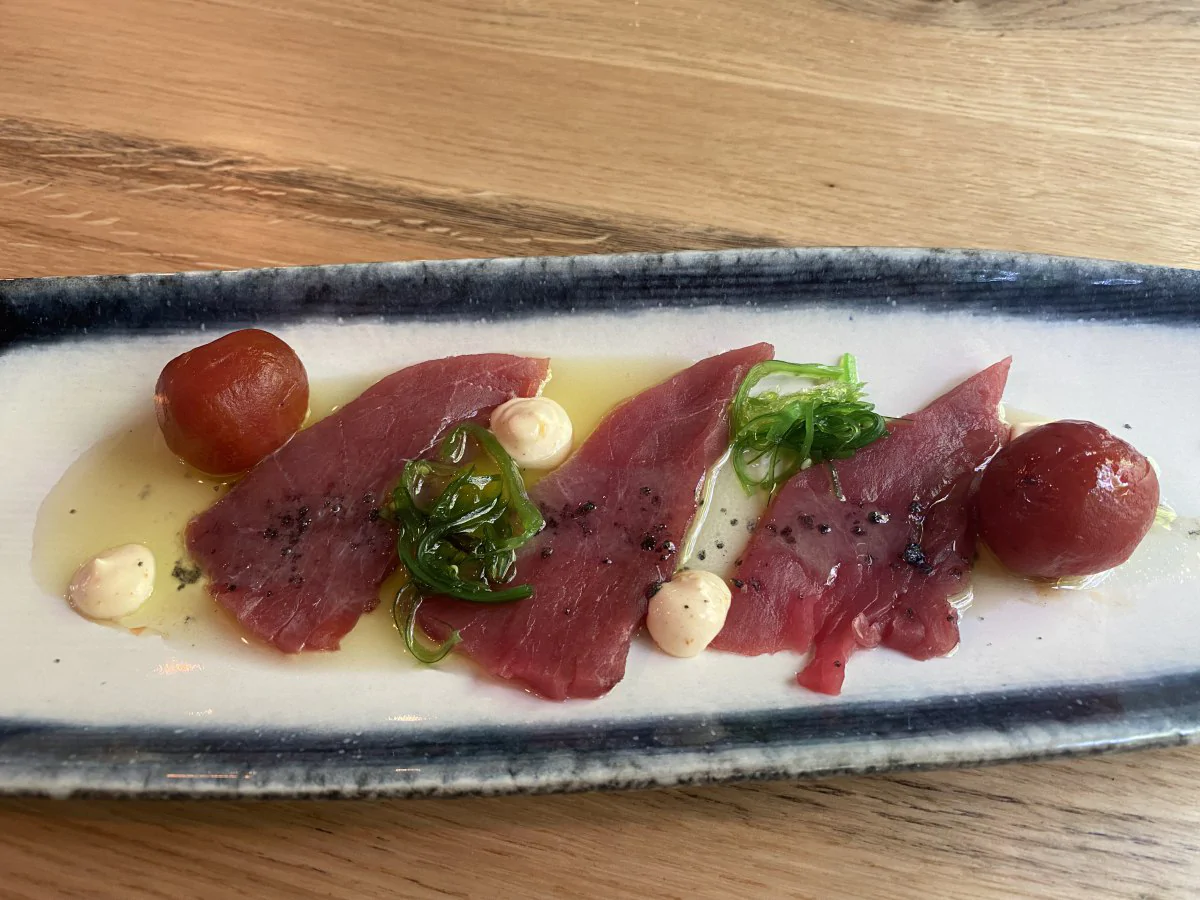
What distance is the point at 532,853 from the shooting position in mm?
1896

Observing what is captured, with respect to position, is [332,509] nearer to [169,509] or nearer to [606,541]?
[169,509]

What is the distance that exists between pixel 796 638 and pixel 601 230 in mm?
1744

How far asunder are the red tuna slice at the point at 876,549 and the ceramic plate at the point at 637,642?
0.26 feet

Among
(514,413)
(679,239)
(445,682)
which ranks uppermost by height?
(679,239)

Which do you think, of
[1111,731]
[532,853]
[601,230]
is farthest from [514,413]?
[1111,731]

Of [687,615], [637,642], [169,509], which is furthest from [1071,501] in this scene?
[169,509]

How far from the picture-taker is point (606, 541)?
2.29m

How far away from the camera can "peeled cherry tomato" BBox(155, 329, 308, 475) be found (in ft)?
7.33

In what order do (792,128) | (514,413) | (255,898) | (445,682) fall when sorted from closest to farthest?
1. (255,898)
2. (445,682)
3. (514,413)
4. (792,128)

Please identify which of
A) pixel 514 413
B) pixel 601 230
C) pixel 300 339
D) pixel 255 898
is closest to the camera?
pixel 255 898

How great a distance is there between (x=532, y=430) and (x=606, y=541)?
1.35ft

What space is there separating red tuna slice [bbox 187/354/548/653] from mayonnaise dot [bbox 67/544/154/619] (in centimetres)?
15

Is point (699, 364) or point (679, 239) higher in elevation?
point (679, 239)

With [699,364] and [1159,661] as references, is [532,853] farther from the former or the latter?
[1159,661]
